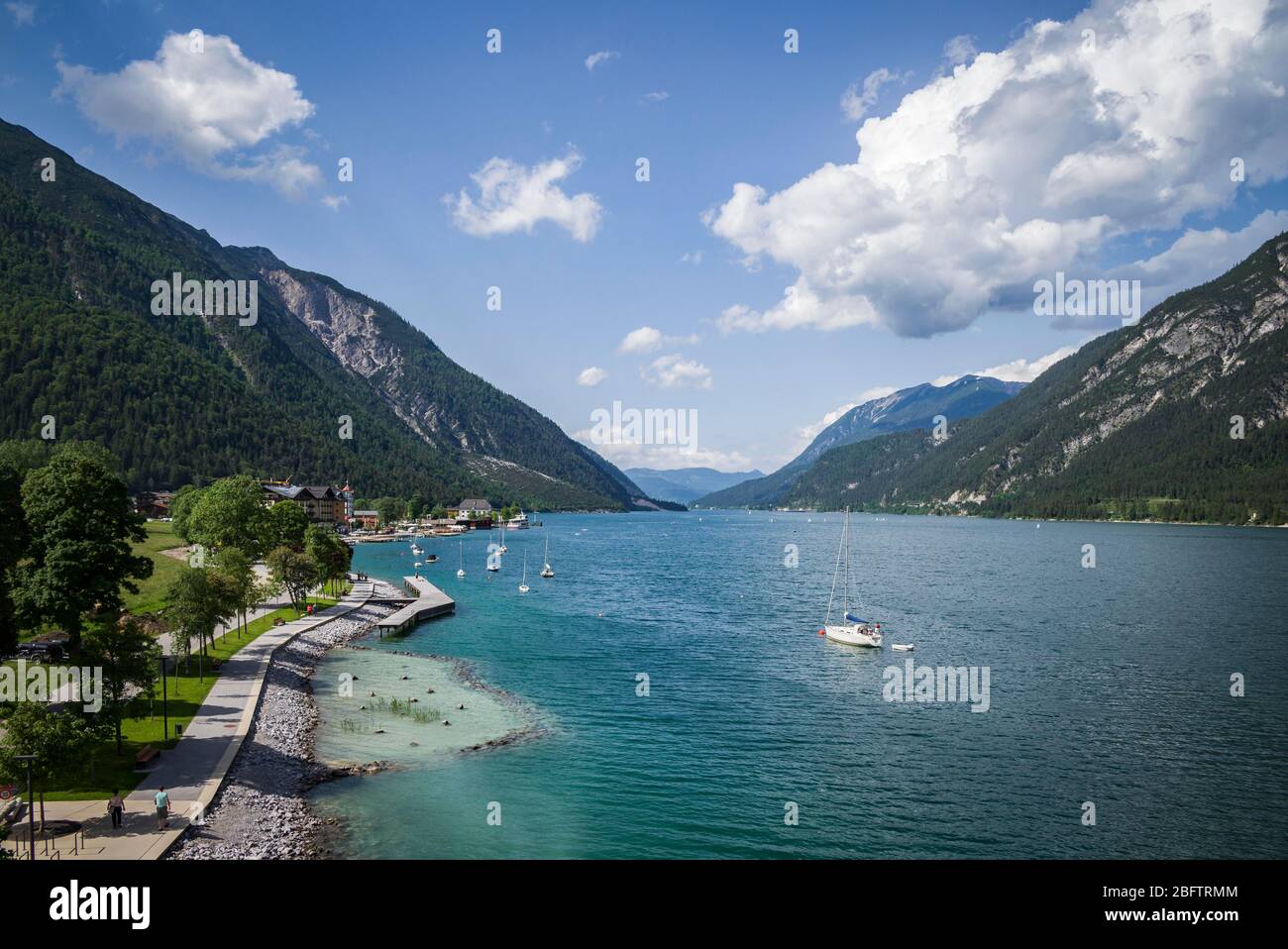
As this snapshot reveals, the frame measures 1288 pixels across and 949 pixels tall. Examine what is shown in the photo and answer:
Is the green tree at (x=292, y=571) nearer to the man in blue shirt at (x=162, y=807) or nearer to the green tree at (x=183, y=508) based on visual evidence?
the man in blue shirt at (x=162, y=807)

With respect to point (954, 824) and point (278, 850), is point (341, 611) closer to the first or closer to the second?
point (278, 850)

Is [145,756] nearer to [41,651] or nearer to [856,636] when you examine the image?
[41,651]

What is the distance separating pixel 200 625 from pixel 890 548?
169m

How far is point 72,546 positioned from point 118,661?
9839mm

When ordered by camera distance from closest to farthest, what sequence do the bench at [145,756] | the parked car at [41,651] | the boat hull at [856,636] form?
1. the bench at [145,756]
2. the parked car at [41,651]
3. the boat hull at [856,636]

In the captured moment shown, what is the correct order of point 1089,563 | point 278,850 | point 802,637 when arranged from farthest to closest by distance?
point 1089,563 → point 802,637 → point 278,850

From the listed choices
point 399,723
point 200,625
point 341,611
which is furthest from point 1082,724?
point 341,611

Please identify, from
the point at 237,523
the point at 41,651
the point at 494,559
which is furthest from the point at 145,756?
the point at 494,559

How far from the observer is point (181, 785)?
29984 mm

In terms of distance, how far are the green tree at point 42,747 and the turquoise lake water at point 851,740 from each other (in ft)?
32.7

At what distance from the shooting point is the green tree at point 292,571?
252ft

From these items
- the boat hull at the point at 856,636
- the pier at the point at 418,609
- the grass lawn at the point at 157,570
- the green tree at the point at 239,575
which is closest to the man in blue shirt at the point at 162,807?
the grass lawn at the point at 157,570
